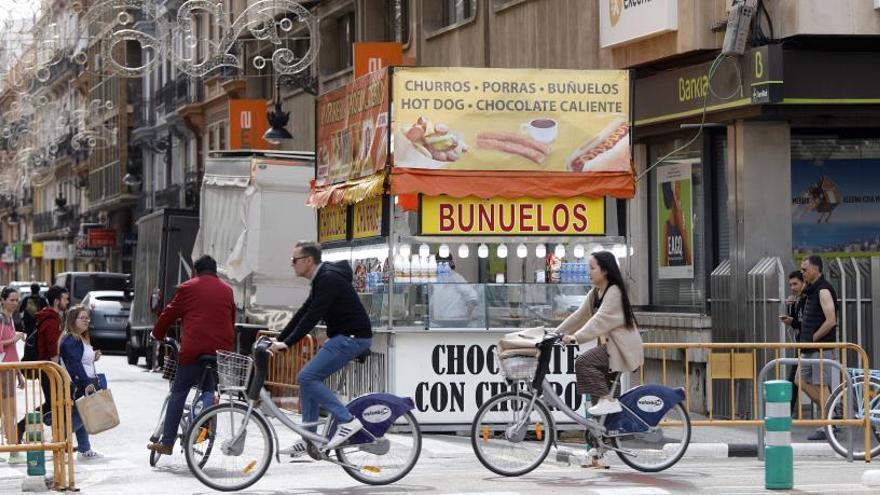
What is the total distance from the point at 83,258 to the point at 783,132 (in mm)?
61454

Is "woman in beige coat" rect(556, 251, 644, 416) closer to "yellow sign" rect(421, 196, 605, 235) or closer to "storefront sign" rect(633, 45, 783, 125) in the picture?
"yellow sign" rect(421, 196, 605, 235)

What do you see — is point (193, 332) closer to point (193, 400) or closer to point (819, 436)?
point (193, 400)

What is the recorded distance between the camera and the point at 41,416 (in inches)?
536

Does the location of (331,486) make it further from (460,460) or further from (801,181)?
(801,181)

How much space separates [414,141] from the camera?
17578 mm

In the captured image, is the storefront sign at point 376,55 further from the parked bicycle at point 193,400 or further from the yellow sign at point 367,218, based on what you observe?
the parked bicycle at point 193,400

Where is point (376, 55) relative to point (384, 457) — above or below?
above

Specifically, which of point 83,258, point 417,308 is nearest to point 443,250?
point 417,308

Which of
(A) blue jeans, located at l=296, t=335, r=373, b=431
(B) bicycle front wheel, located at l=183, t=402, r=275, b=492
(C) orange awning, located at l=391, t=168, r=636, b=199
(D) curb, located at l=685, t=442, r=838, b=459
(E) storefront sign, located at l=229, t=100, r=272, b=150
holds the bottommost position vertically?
(D) curb, located at l=685, t=442, r=838, b=459

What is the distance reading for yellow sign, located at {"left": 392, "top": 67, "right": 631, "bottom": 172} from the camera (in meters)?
17.6

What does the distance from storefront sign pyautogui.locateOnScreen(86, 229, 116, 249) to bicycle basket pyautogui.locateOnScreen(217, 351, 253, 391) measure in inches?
2437

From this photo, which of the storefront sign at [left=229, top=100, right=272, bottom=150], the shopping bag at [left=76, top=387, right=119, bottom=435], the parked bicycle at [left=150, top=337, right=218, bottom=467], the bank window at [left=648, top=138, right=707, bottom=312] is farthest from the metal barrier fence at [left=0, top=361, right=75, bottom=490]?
the storefront sign at [left=229, top=100, right=272, bottom=150]

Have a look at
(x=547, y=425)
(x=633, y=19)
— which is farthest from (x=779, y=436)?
(x=633, y=19)

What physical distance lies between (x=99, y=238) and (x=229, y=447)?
62.4 meters
